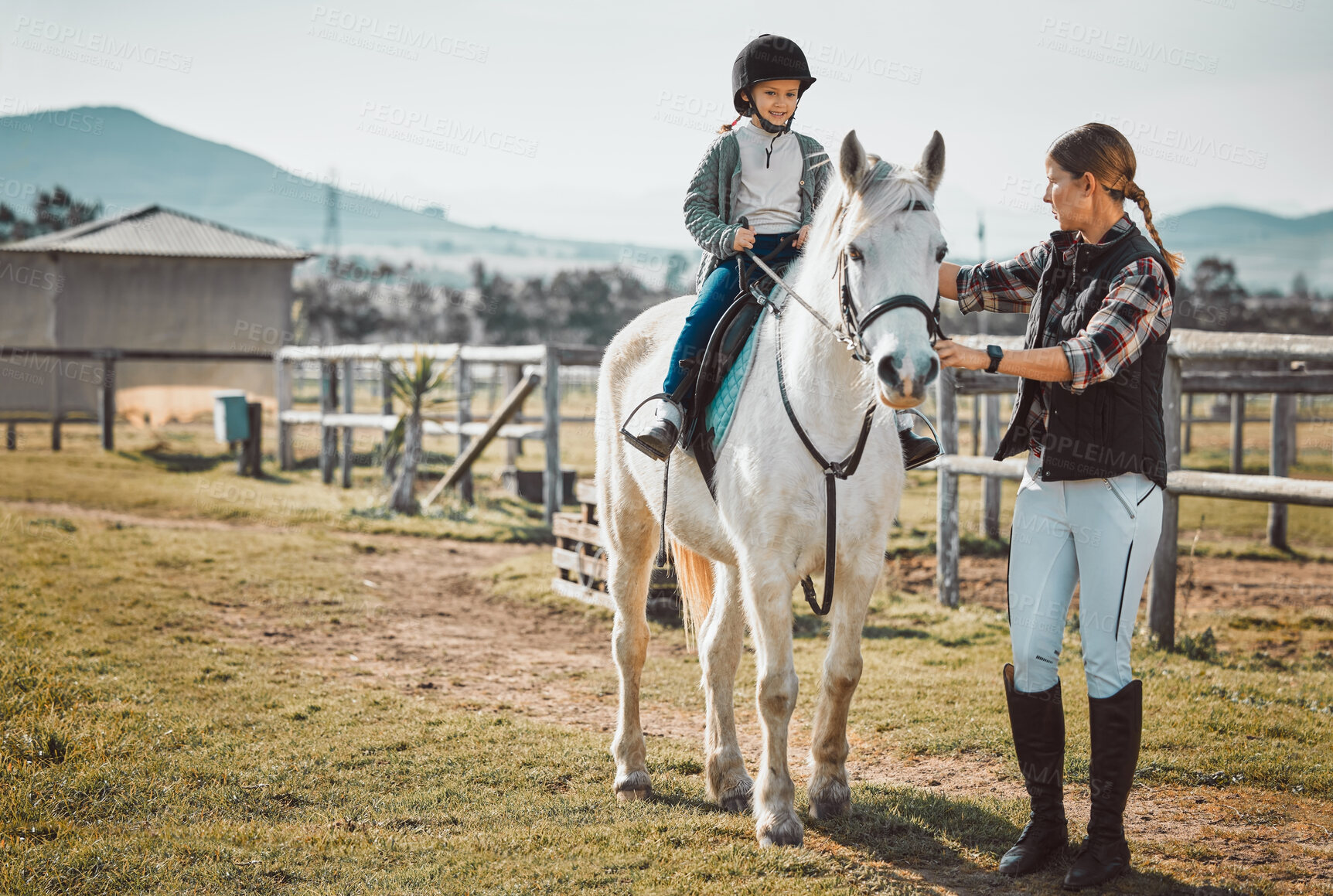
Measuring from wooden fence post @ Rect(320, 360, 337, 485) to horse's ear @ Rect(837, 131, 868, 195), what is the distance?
14772 millimetres

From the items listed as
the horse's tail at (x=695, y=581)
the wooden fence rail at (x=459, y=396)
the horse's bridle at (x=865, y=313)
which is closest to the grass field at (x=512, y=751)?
the horse's tail at (x=695, y=581)

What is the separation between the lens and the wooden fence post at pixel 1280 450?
1082 cm

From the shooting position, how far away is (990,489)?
10977mm

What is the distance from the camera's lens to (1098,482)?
3.18m

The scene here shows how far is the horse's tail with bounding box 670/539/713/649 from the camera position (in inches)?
191

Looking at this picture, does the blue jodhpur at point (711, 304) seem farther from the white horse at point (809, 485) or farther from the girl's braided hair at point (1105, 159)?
the girl's braided hair at point (1105, 159)

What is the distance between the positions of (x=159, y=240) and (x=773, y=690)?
3284 centimetres

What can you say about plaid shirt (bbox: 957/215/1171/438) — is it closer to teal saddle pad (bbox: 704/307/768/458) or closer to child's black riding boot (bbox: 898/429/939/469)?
child's black riding boot (bbox: 898/429/939/469)

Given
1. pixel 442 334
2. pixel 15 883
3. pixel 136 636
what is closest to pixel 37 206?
pixel 442 334

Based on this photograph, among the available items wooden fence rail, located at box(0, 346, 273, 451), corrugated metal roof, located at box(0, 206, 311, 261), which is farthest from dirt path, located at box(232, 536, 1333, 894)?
corrugated metal roof, located at box(0, 206, 311, 261)

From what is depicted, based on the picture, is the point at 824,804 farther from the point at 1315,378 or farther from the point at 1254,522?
the point at 1254,522

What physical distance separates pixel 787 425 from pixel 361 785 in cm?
250

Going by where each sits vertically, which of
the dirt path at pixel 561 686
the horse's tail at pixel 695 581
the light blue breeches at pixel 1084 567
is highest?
the light blue breeches at pixel 1084 567

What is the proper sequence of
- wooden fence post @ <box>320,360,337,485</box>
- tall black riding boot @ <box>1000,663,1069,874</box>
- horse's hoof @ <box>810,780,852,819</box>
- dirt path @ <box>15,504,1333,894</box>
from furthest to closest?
1. wooden fence post @ <box>320,360,337,485</box>
2. horse's hoof @ <box>810,780,852,819</box>
3. dirt path @ <box>15,504,1333,894</box>
4. tall black riding boot @ <box>1000,663,1069,874</box>
